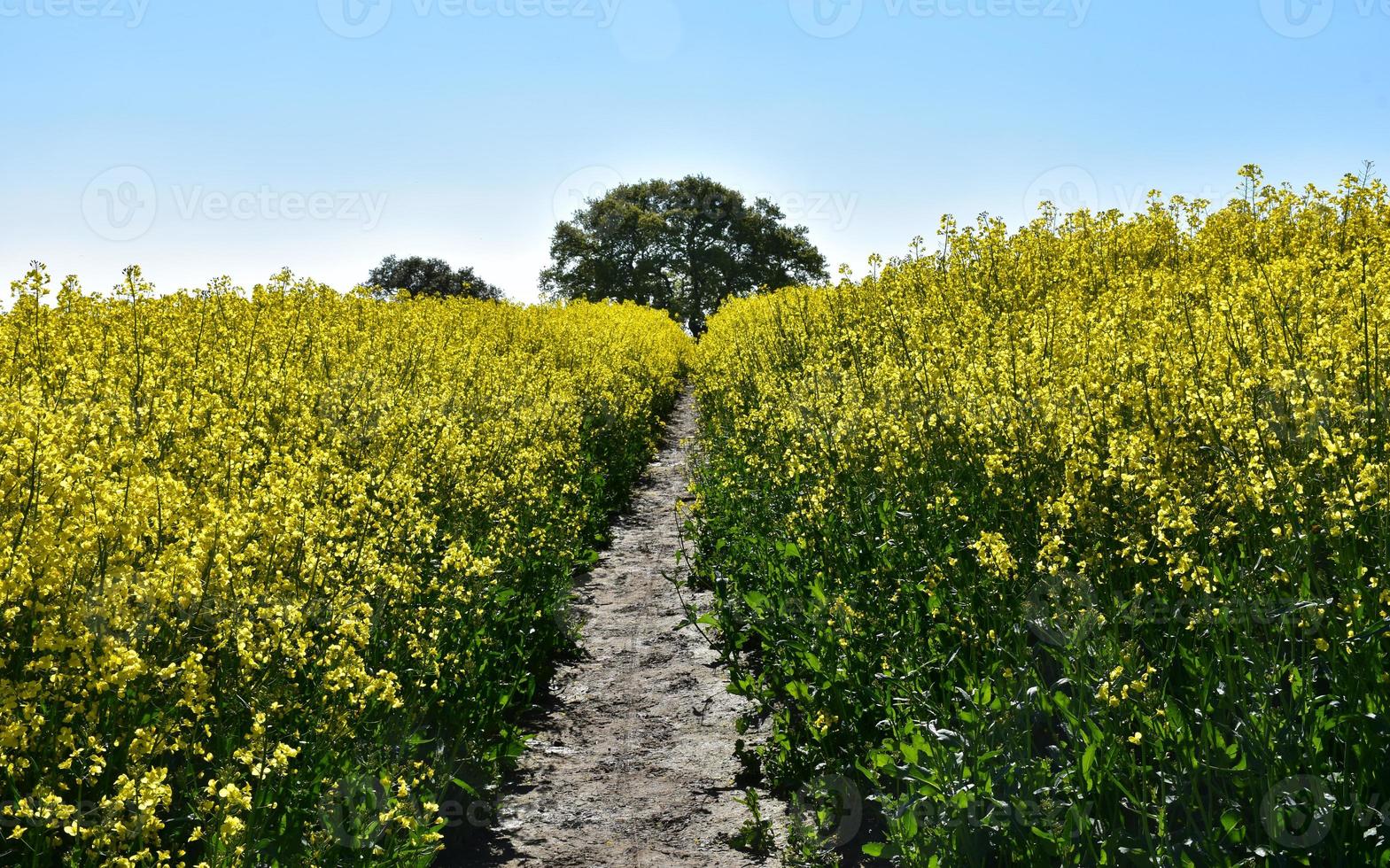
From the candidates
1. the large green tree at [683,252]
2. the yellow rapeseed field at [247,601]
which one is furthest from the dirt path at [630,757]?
the large green tree at [683,252]

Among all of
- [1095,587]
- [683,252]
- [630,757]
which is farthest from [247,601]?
[683,252]

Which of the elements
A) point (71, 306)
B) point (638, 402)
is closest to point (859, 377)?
point (71, 306)

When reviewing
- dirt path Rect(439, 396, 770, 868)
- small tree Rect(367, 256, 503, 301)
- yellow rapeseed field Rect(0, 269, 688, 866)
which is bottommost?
dirt path Rect(439, 396, 770, 868)

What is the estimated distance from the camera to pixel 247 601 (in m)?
3.37

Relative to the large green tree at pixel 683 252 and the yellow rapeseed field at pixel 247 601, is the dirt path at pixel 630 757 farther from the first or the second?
the large green tree at pixel 683 252

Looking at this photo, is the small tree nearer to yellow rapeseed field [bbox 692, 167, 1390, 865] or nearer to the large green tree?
the large green tree

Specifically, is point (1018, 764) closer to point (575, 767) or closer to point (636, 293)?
point (575, 767)

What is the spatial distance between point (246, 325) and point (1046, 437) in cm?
747

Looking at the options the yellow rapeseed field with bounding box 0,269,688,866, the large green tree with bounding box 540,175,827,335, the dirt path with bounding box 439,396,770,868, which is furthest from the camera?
the large green tree with bounding box 540,175,827,335

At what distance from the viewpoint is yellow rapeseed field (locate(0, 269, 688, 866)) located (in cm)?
288

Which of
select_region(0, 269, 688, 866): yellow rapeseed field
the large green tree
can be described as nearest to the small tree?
the large green tree

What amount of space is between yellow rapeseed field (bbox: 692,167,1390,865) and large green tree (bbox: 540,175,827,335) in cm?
4521

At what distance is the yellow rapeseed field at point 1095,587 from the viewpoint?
2904 millimetres

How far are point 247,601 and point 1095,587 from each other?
306 centimetres
